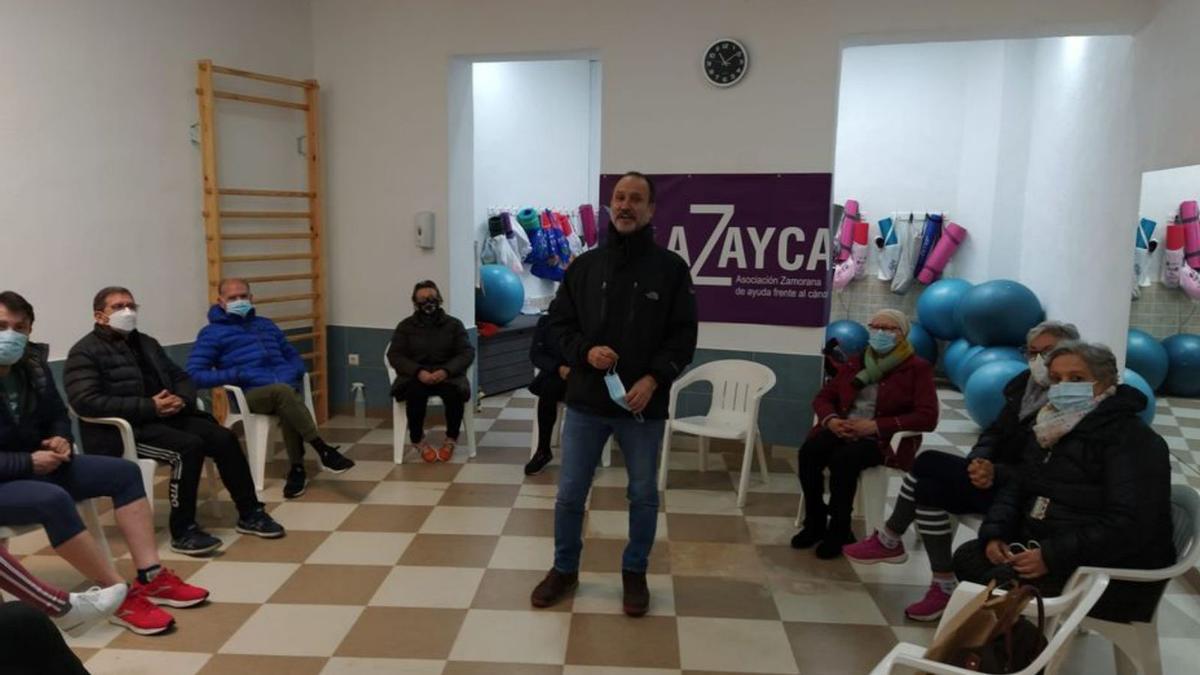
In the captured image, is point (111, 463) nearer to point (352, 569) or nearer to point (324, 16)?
point (352, 569)

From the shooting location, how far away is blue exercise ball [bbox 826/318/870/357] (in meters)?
6.45

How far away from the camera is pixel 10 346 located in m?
2.80

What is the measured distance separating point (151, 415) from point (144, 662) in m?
1.17

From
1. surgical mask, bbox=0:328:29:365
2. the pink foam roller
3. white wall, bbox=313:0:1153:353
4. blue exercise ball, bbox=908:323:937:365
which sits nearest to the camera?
surgical mask, bbox=0:328:29:365

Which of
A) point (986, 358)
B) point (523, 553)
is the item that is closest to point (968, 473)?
point (523, 553)

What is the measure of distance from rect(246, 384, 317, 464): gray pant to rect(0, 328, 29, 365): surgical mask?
1263 millimetres

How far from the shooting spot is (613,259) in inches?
108

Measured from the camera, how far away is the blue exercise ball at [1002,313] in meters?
5.41

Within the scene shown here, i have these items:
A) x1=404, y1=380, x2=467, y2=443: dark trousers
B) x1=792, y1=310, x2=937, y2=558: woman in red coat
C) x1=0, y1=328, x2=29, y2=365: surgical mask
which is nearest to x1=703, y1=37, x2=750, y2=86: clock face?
x1=792, y1=310, x2=937, y2=558: woman in red coat

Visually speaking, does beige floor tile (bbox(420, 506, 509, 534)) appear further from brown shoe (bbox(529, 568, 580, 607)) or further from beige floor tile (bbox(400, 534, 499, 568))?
brown shoe (bbox(529, 568, 580, 607))

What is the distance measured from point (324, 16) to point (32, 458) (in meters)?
3.50

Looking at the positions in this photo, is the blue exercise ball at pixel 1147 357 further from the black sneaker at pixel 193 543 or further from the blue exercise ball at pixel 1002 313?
the black sneaker at pixel 193 543

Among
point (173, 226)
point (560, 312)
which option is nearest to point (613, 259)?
point (560, 312)

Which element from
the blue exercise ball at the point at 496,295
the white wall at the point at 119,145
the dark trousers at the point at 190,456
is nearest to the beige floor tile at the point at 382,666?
the dark trousers at the point at 190,456
